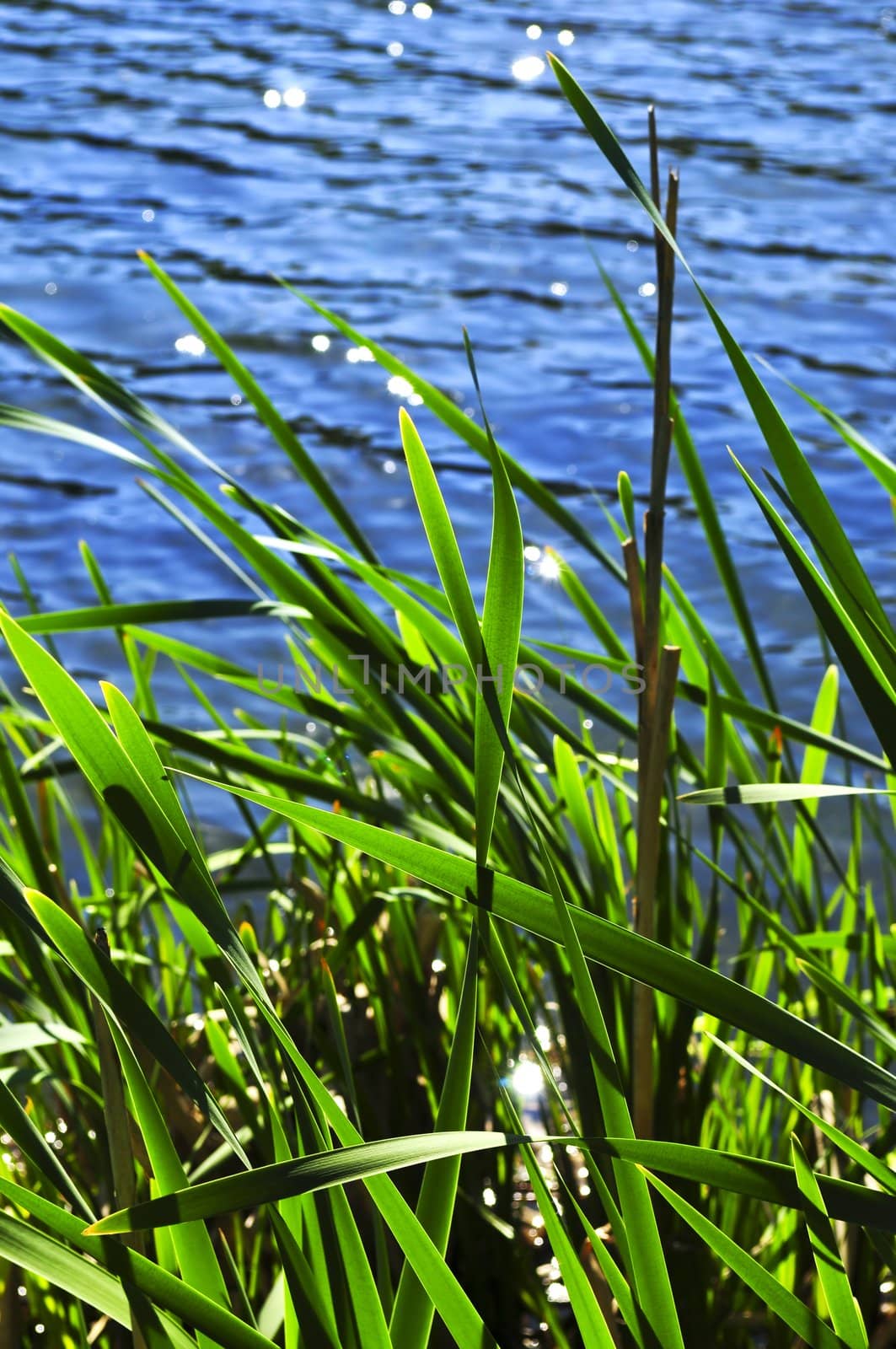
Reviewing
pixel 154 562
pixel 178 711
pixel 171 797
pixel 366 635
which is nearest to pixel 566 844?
pixel 366 635

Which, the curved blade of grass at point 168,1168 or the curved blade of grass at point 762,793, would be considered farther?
the curved blade of grass at point 762,793

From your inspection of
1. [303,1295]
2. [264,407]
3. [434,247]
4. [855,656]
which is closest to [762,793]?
[855,656]

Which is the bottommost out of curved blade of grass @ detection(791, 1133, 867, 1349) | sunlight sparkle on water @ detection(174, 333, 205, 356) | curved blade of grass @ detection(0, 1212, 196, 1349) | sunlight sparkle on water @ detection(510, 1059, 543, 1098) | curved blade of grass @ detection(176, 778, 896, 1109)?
sunlight sparkle on water @ detection(510, 1059, 543, 1098)

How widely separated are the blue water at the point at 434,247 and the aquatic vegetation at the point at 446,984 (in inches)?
62.1

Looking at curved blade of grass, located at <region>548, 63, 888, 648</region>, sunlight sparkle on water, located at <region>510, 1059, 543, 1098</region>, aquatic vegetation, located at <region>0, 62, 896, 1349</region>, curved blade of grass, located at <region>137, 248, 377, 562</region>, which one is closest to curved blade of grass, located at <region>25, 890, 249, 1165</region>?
aquatic vegetation, located at <region>0, 62, 896, 1349</region>

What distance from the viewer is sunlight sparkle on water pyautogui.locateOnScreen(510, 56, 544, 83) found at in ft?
21.7

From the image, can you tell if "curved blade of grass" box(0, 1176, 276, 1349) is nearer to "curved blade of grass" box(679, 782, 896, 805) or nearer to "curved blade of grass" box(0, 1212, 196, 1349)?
"curved blade of grass" box(0, 1212, 196, 1349)

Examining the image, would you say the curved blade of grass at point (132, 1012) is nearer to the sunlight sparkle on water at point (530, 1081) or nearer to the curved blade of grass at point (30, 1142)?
the curved blade of grass at point (30, 1142)

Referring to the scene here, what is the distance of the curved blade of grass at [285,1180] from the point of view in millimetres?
415

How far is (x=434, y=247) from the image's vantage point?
4.68 metres

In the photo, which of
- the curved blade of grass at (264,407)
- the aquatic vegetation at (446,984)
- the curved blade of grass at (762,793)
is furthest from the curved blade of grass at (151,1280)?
the curved blade of grass at (264,407)

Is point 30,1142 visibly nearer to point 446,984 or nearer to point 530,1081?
point 446,984

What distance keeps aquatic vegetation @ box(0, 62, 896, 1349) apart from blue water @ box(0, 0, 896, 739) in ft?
5.17

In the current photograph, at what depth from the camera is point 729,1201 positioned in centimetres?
90
